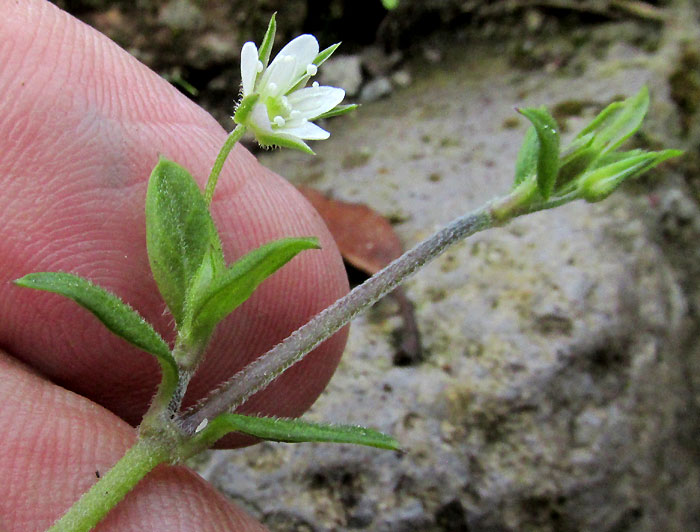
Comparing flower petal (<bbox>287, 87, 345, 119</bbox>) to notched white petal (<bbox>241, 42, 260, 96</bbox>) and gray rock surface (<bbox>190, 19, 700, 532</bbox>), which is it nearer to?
notched white petal (<bbox>241, 42, 260, 96</bbox>)

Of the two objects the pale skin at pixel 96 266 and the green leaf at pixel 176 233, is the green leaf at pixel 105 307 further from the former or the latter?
the pale skin at pixel 96 266

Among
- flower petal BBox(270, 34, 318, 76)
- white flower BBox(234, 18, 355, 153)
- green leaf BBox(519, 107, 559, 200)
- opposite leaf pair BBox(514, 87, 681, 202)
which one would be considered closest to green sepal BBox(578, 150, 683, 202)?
opposite leaf pair BBox(514, 87, 681, 202)

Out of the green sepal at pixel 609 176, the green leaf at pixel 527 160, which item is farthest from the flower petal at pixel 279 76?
the green sepal at pixel 609 176

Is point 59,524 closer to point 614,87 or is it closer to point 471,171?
point 471,171

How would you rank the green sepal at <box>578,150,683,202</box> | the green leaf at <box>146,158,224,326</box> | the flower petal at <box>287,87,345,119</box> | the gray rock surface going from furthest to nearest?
the gray rock surface < the green sepal at <box>578,150,683,202</box> < the flower petal at <box>287,87,345,119</box> < the green leaf at <box>146,158,224,326</box>

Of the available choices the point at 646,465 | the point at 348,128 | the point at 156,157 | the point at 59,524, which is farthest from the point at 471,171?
the point at 59,524
